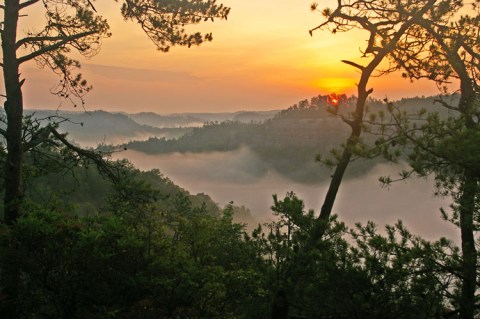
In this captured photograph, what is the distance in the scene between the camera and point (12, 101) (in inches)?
333

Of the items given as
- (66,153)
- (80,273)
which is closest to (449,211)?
(80,273)

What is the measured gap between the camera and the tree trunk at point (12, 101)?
27.4 feet

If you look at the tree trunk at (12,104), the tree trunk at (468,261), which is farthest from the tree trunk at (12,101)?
the tree trunk at (468,261)

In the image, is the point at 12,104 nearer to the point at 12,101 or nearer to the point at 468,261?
the point at 12,101

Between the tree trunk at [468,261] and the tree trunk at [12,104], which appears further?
the tree trunk at [12,104]

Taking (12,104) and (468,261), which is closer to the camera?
(468,261)

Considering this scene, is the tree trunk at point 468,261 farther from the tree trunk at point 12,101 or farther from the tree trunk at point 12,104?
the tree trunk at point 12,101

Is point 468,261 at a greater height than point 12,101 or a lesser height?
lesser

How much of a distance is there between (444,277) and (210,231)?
12.7 ft

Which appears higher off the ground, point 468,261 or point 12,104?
point 12,104

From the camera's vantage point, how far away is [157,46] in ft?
32.4

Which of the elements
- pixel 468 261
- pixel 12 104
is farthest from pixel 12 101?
pixel 468 261

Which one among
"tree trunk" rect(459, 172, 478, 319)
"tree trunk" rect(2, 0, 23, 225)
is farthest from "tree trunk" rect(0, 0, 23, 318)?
"tree trunk" rect(459, 172, 478, 319)

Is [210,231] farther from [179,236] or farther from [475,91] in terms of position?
[475,91]
